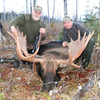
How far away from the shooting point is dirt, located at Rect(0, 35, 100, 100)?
306 centimetres

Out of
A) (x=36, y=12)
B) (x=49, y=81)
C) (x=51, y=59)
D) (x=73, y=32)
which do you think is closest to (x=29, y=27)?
(x=36, y=12)

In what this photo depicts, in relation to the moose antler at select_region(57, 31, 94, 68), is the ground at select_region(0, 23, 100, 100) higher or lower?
lower

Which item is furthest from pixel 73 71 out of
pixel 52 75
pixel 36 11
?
pixel 36 11

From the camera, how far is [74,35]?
4980 millimetres

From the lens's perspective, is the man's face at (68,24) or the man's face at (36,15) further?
the man's face at (36,15)

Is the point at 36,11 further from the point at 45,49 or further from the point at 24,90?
the point at 24,90

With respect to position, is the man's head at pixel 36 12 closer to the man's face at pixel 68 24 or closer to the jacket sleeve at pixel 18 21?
the jacket sleeve at pixel 18 21

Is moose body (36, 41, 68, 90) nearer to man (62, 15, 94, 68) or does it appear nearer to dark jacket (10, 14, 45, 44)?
man (62, 15, 94, 68)

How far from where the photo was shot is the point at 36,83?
418cm

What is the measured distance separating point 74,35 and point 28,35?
1.69 metres

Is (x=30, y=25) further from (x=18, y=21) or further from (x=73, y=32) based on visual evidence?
(x=73, y=32)

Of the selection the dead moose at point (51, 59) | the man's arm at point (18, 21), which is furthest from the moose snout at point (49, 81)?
the man's arm at point (18, 21)

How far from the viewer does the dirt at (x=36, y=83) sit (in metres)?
3.06

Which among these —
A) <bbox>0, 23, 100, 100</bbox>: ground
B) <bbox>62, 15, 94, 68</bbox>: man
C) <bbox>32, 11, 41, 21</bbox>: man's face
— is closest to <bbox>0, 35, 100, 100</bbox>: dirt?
<bbox>0, 23, 100, 100</bbox>: ground
